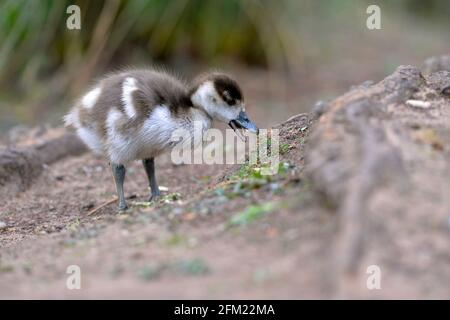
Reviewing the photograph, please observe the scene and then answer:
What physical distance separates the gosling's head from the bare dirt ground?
82cm

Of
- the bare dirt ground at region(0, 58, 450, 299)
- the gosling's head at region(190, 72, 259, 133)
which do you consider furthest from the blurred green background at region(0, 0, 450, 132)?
the bare dirt ground at region(0, 58, 450, 299)

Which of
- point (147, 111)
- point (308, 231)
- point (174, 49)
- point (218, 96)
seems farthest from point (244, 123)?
point (174, 49)

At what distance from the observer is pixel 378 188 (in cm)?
370

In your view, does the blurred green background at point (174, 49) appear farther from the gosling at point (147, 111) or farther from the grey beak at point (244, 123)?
the gosling at point (147, 111)

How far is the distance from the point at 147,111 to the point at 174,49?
5.98 metres

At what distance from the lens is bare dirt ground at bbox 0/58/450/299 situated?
11.2ft

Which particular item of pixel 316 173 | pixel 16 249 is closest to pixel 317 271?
pixel 316 173

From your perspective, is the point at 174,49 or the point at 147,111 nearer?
the point at 147,111

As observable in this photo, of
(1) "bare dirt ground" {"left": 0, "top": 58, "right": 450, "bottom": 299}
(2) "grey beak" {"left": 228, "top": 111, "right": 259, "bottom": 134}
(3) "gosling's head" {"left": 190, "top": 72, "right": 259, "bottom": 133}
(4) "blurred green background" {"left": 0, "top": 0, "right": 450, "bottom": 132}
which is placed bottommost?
(1) "bare dirt ground" {"left": 0, "top": 58, "right": 450, "bottom": 299}

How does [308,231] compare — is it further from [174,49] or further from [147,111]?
[174,49]

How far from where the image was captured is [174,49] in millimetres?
11422

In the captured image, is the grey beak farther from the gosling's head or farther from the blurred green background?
the blurred green background
